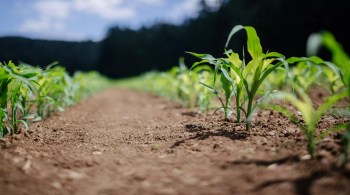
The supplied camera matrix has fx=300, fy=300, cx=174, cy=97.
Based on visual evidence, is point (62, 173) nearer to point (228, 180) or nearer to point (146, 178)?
point (146, 178)

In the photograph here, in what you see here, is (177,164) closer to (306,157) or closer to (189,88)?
(306,157)

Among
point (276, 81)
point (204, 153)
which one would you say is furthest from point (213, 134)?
point (276, 81)

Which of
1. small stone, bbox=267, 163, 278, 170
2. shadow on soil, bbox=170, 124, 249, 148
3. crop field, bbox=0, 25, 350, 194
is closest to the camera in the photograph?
crop field, bbox=0, 25, 350, 194

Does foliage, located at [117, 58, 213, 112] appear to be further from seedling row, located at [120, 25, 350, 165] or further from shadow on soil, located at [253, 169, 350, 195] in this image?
shadow on soil, located at [253, 169, 350, 195]

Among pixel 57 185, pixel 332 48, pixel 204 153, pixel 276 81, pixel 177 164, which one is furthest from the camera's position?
pixel 276 81

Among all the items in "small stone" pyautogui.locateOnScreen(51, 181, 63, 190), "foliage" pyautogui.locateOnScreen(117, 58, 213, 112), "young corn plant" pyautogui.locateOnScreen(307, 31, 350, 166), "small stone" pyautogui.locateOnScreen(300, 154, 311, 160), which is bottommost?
"small stone" pyautogui.locateOnScreen(51, 181, 63, 190)

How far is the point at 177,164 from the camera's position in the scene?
1.46 metres

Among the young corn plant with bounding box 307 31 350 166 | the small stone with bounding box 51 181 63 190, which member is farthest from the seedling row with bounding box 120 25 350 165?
the small stone with bounding box 51 181 63 190

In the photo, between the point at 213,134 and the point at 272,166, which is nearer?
the point at 272,166

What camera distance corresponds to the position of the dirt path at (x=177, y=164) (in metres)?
1.17

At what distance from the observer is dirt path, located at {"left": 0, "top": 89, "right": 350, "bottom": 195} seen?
1.17 metres

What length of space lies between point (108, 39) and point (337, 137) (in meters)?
39.1

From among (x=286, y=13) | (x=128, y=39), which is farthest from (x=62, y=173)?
(x=128, y=39)

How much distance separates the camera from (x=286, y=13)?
14.1m
